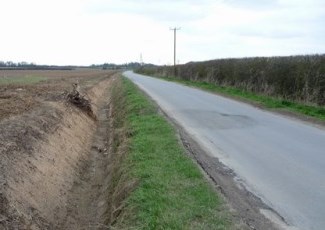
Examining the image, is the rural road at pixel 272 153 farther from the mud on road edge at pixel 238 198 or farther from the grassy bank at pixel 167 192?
the grassy bank at pixel 167 192

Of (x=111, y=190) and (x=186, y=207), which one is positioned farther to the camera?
(x=111, y=190)

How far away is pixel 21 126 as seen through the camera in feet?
40.4

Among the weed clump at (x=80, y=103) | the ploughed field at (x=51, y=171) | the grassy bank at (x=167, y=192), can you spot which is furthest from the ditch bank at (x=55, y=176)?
the weed clump at (x=80, y=103)

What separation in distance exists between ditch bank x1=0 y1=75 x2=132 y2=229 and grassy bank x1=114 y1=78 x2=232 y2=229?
494mm

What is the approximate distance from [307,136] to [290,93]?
45.7 ft

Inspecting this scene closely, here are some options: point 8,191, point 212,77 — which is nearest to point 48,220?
point 8,191

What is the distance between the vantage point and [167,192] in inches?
299

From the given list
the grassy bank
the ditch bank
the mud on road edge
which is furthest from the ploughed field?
the mud on road edge

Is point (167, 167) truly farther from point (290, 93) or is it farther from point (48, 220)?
point (290, 93)

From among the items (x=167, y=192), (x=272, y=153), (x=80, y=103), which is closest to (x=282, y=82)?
(x=80, y=103)

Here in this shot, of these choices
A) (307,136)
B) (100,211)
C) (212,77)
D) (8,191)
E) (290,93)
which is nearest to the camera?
(8,191)

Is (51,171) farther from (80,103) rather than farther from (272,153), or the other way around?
(80,103)

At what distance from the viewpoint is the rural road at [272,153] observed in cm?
748

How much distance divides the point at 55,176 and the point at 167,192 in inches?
146
